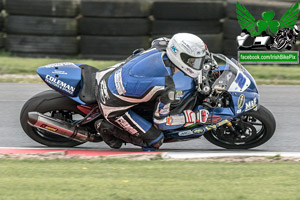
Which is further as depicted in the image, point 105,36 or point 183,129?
point 105,36

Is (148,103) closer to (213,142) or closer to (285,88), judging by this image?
(213,142)

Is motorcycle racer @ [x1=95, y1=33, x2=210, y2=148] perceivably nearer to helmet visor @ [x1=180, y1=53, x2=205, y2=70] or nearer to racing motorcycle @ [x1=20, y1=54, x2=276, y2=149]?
helmet visor @ [x1=180, y1=53, x2=205, y2=70]

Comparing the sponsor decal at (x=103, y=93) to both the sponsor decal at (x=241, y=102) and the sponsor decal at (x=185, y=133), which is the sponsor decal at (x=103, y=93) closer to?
the sponsor decal at (x=185, y=133)

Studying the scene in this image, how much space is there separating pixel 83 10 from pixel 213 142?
20.2 feet

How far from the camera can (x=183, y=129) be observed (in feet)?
20.0

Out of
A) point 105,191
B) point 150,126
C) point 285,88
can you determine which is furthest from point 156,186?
point 285,88

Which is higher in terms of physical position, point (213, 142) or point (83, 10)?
point (83, 10)

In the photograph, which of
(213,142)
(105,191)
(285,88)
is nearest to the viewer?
(105,191)

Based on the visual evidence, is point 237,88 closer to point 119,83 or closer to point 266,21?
point 119,83

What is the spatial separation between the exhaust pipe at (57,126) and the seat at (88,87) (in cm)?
36

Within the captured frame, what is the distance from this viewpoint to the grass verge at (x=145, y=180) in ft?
13.9

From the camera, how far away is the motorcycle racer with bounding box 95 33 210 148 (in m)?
5.59
